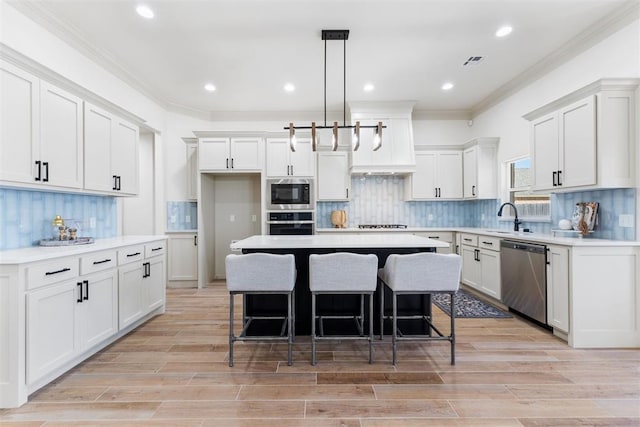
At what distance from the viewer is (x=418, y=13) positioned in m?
2.88

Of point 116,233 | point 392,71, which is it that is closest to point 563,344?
point 392,71

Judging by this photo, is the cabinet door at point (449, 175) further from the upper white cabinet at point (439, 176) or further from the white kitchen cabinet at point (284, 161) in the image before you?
the white kitchen cabinet at point (284, 161)

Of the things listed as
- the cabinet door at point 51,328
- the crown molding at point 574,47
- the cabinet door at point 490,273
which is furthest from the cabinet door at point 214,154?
the crown molding at point 574,47

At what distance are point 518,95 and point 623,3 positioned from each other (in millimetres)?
1680

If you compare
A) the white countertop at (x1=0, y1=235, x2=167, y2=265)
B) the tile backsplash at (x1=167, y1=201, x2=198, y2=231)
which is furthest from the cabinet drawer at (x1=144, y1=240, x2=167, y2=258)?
the tile backsplash at (x1=167, y1=201, x2=198, y2=231)

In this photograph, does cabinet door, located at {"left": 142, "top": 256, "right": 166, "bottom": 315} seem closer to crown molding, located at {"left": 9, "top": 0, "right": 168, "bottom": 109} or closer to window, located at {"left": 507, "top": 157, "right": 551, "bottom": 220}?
crown molding, located at {"left": 9, "top": 0, "right": 168, "bottom": 109}

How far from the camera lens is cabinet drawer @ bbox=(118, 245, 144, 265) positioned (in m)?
2.93

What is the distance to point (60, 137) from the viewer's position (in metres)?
2.58

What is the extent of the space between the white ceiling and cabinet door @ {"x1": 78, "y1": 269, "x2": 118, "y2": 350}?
2327mm

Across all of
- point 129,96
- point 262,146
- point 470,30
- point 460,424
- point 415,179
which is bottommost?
point 460,424

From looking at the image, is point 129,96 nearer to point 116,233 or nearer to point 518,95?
point 116,233

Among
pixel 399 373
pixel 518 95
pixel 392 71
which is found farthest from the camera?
pixel 518 95

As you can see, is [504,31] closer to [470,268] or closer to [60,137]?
[470,268]

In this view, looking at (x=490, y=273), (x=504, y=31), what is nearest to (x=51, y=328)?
(x=490, y=273)
